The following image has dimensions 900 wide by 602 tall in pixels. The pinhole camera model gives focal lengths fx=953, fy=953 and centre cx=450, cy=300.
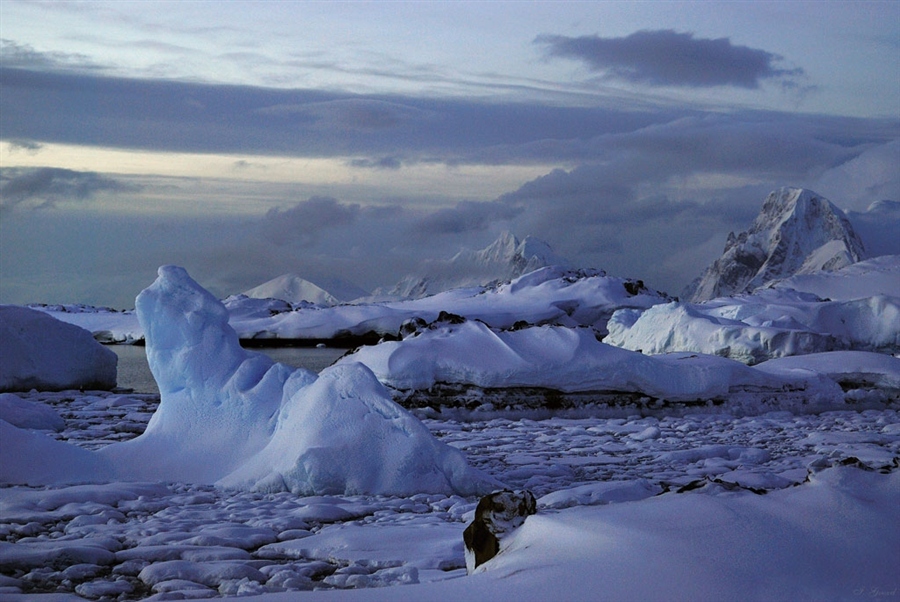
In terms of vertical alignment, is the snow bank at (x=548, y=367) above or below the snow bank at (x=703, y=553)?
below

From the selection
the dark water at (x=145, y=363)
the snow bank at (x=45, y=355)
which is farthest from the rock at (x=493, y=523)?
the dark water at (x=145, y=363)

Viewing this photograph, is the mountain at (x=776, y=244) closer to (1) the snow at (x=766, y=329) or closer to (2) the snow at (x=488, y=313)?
(2) the snow at (x=488, y=313)

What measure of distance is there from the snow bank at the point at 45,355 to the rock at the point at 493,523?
15636mm

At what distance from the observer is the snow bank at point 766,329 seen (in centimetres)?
2298

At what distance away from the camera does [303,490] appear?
26.3 ft

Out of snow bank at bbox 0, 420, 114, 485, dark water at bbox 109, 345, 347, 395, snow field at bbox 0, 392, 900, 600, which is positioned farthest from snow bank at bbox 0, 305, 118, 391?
snow field at bbox 0, 392, 900, 600

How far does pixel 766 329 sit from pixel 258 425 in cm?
1665

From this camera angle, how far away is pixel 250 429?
373 inches

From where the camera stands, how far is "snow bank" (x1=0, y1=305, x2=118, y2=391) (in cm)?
1816

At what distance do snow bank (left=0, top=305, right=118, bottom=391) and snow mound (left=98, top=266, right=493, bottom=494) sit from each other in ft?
30.3

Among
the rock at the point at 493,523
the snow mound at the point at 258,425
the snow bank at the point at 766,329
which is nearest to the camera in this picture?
the rock at the point at 493,523

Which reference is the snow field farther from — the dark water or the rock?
the dark water

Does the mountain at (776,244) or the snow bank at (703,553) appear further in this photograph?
the mountain at (776,244)

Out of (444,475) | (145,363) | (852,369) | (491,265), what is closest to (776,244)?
(491,265)
